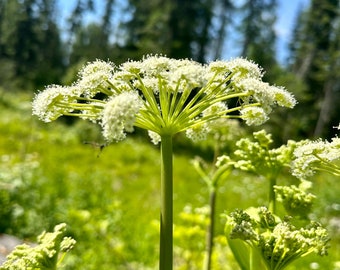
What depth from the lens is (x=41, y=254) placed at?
1.19 metres

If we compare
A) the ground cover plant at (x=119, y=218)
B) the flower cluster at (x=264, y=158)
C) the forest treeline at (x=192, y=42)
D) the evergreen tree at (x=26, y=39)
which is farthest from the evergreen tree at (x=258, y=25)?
the flower cluster at (x=264, y=158)

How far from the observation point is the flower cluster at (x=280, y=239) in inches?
43.9

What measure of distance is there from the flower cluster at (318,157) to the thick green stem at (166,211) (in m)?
0.38

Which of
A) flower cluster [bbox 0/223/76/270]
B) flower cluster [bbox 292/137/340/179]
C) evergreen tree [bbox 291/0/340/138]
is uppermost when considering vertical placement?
evergreen tree [bbox 291/0/340/138]

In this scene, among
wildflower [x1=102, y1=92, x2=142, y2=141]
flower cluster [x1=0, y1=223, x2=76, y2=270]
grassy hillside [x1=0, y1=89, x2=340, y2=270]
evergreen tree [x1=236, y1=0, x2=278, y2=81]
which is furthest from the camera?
evergreen tree [x1=236, y1=0, x2=278, y2=81]

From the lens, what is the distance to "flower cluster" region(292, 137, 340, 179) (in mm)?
1167

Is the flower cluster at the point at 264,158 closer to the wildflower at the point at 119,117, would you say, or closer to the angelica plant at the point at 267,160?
the angelica plant at the point at 267,160

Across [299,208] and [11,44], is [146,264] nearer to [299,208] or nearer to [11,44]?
[299,208]

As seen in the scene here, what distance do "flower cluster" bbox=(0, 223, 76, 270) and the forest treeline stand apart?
24510mm

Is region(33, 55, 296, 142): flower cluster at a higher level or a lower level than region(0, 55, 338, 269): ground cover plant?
lower

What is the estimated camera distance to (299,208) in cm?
148

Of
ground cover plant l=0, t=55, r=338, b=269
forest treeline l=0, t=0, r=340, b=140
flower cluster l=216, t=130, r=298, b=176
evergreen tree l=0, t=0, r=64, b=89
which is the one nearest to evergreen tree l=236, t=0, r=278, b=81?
forest treeline l=0, t=0, r=340, b=140

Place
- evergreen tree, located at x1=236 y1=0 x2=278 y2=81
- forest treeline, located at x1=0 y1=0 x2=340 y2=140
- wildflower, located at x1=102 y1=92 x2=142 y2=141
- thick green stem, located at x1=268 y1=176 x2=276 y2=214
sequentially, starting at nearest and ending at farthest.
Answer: wildflower, located at x1=102 y1=92 x2=142 y2=141
thick green stem, located at x1=268 y1=176 x2=276 y2=214
forest treeline, located at x1=0 y1=0 x2=340 y2=140
evergreen tree, located at x1=236 y1=0 x2=278 y2=81

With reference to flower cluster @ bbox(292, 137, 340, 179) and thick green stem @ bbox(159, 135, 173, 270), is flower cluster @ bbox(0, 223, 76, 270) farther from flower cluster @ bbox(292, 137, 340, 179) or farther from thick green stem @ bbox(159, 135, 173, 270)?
flower cluster @ bbox(292, 137, 340, 179)
